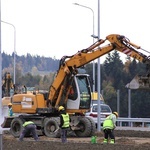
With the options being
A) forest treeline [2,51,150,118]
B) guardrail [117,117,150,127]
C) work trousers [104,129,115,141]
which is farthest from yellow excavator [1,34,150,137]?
forest treeline [2,51,150,118]

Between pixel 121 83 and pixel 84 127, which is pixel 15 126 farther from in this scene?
pixel 121 83

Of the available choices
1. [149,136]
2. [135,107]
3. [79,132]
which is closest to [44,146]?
[79,132]

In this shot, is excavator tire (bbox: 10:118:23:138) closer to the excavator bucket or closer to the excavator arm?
the excavator arm

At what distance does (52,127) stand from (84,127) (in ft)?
5.34

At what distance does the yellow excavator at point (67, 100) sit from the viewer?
34.9 metres

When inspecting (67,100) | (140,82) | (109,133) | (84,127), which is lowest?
(109,133)

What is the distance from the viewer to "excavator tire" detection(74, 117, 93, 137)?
34969 millimetres

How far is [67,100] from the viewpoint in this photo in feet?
117

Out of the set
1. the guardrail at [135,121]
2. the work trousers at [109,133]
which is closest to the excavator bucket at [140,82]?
the work trousers at [109,133]

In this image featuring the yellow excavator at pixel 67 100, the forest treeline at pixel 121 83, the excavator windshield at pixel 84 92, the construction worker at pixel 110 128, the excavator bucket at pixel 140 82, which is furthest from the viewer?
the forest treeline at pixel 121 83

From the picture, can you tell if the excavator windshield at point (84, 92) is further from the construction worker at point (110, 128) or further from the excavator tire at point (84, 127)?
the construction worker at point (110, 128)

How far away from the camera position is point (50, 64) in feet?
650

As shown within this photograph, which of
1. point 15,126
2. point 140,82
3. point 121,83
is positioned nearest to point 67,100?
point 15,126

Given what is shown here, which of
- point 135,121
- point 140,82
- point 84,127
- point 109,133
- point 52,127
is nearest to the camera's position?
point 140,82
